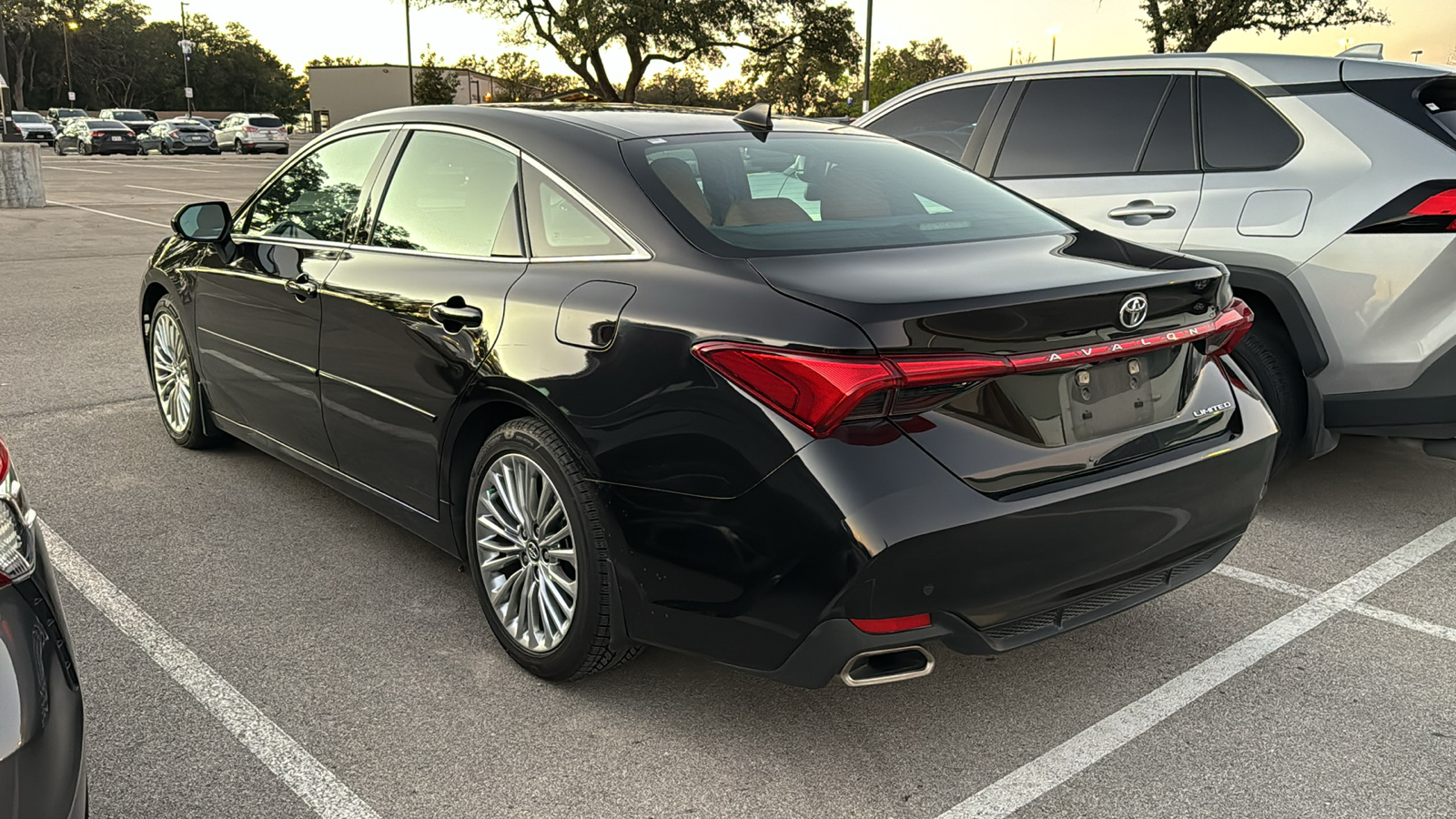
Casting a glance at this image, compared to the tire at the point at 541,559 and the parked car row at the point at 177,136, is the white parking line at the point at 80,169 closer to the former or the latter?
the parked car row at the point at 177,136

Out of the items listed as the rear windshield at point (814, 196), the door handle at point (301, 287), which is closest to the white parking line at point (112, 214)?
the door handle at point (301, 287)

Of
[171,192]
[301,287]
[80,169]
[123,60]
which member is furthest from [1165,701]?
[123,60]

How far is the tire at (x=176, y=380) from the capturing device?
17.0ft

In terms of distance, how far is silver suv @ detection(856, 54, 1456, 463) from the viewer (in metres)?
4.26

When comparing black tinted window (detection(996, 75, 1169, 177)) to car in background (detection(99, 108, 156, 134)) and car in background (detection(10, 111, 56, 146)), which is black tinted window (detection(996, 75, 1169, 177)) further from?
car in background (detection(10, 111, 56, 146))

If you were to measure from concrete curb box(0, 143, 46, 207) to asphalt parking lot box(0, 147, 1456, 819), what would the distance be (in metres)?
16.8

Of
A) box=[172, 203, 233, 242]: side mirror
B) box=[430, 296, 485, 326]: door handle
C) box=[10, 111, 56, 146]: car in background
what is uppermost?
box=[10, 111, 56, 146]: car in background

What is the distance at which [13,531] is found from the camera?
199cm

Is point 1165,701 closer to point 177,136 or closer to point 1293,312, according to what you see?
point 1293,312

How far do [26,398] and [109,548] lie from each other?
8.92 ft

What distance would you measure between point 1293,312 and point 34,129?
63591 millimetres

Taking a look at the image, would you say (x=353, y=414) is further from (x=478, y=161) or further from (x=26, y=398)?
(x=26, y=398)

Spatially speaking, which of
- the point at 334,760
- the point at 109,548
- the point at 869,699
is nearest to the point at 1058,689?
the point at 869,699

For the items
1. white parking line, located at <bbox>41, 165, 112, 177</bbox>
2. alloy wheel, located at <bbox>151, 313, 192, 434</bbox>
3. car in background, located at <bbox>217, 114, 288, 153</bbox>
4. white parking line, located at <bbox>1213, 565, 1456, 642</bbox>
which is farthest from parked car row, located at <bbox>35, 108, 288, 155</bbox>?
white parking line, located at <bbox>1213, 565, 1456, 642</bbox>
